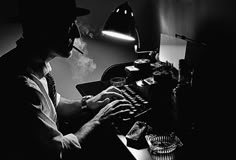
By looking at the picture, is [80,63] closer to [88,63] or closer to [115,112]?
[88,63]

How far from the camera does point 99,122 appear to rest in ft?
4.31

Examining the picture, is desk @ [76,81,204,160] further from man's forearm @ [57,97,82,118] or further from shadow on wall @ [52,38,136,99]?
shadow on wall @ [52,38,136,99]

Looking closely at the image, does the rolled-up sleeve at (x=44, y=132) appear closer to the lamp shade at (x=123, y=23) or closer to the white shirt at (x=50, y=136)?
the white shirt at (x=50, y=136)

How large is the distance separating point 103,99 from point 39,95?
1.61 ft

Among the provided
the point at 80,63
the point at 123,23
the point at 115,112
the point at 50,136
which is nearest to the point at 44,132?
the point at 50,136

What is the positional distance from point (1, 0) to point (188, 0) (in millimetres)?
1510

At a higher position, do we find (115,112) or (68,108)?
(115,112)

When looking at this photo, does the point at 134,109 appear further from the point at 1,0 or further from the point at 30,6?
the point at 1,0

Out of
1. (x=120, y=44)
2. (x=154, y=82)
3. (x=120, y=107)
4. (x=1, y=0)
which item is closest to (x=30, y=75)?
(x=120, y=107)

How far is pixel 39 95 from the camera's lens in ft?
3.92

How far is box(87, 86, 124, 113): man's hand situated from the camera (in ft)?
5.02

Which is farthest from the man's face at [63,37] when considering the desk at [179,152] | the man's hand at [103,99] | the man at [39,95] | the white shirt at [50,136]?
the desk at [179,152]

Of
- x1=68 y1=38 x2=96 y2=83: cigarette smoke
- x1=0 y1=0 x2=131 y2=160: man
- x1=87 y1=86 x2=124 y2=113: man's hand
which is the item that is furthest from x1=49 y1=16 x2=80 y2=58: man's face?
x1=68 y1=38 x2=96 y2=83: cigarette smoke

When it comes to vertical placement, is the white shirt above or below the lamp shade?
below
